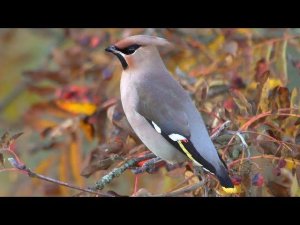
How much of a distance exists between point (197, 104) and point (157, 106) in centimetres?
35

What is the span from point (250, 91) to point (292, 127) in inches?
32.0

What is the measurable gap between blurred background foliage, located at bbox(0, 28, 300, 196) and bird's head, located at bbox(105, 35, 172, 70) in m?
0.27

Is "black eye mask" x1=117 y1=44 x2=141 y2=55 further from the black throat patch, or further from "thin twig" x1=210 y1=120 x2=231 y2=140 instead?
"thin twig" x1=210 y1=120 x2=231 y2=140

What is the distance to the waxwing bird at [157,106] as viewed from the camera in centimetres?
303

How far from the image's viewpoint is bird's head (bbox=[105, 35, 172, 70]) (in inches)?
125

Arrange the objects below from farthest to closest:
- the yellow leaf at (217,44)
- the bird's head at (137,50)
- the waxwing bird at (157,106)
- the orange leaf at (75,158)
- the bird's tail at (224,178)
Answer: the yellow leaf at (217,44)
the orange leaf at (75,158)
the bird's head at (137,50)
the waxwing bird at (157,106)
the bird's tail at (224,178)

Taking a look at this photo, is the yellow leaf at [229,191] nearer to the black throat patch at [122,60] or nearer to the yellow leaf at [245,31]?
the black throat patch at [122,60]

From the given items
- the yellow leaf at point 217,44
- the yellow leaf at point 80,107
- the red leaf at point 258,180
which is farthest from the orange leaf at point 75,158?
the red leaf at point 258,180

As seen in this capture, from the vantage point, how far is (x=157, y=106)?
314cm

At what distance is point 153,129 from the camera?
125 inches

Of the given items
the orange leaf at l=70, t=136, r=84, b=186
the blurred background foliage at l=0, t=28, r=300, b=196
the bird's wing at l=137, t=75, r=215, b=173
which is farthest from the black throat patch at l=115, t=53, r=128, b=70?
the orange leaf at l=70, t=136, r=84, b=186

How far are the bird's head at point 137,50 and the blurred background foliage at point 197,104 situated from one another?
273 mm

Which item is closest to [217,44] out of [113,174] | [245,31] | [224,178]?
[245,31]

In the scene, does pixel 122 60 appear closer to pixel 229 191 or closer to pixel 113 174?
pixel 113 174
